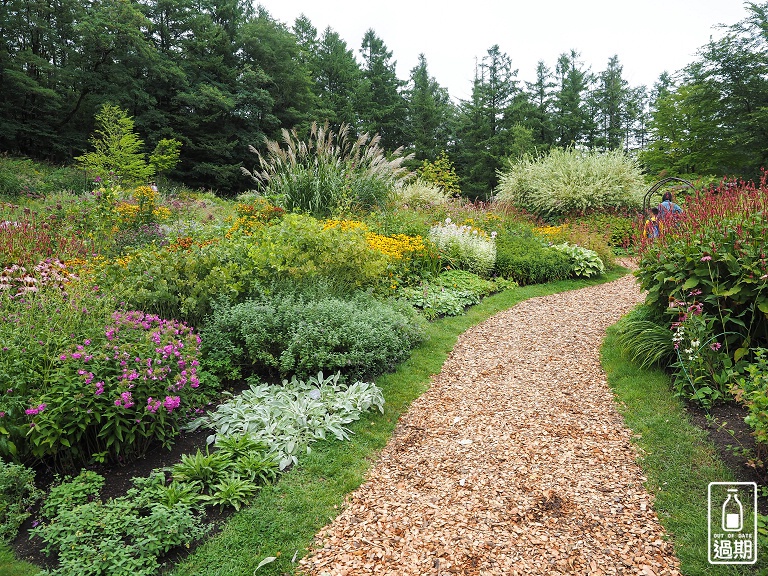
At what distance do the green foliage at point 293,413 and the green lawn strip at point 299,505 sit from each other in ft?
0.33

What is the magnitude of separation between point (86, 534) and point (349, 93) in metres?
28.3

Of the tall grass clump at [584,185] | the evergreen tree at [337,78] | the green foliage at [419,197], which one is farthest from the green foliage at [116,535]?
the evergreen tree at [337,78]

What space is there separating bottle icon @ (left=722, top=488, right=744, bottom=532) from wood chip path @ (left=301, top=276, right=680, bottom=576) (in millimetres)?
316

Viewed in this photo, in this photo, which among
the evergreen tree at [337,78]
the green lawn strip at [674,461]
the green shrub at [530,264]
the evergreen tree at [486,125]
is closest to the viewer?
the green lawn strip at [674,461]

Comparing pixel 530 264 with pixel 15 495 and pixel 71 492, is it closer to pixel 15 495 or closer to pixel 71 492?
pixel 71 492

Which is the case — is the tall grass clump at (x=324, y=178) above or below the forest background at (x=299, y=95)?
below

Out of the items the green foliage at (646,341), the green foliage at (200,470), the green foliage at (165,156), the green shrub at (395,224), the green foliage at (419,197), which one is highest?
the green foliage at (165,156)

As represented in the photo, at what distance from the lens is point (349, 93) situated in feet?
89.5

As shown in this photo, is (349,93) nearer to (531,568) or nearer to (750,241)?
(750,241)

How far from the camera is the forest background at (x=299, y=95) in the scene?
655 inches

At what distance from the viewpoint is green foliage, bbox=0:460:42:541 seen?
2.34 m

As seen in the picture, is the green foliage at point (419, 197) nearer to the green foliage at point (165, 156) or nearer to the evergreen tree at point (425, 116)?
the green foliage at point (165, 156)

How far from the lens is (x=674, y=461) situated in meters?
2.85

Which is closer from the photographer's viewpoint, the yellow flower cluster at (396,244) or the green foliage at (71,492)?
the green foliage at (71,492)
